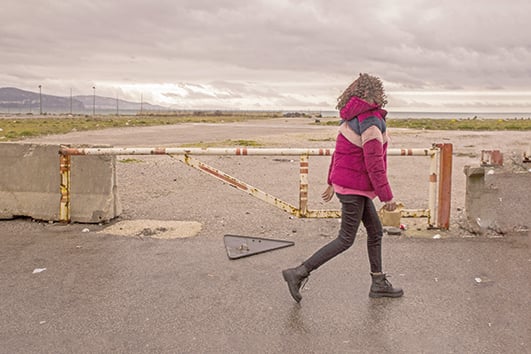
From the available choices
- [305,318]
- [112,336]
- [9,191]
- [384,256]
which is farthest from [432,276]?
[9,191]

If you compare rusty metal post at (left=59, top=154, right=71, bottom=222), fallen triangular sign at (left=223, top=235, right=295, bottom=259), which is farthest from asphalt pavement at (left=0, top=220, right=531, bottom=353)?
rusty metal post at (left=59, top=154, right=71, bottom=222)

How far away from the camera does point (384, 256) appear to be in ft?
21.1

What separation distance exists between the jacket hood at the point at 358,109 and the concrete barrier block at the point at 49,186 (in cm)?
431

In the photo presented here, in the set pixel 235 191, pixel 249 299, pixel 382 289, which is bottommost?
pixel 249 299

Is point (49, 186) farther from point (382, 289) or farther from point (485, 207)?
point (485, 207)

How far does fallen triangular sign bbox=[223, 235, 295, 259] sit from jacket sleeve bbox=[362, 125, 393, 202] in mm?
2245

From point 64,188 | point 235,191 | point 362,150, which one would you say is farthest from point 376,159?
point 235,191

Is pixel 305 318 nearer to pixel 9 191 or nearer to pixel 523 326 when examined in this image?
pixel 523 326

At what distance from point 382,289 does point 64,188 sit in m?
4.89

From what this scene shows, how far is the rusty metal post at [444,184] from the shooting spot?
7.41 m

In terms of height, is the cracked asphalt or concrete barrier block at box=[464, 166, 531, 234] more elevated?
concrete barrier block at box=[464, 166, 531, 234]

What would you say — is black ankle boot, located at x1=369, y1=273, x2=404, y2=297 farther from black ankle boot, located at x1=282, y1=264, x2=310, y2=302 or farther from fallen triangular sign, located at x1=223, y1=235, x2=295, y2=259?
fallen triangular sign, located at x1=223, y1=235, x2=295, y2=259

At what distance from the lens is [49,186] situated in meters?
7.98

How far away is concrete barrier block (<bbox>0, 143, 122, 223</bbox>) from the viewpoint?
7.91 meters
